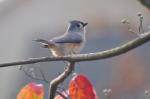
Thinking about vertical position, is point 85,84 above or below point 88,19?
above

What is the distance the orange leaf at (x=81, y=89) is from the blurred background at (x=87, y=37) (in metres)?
5.47

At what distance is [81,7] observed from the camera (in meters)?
11.0

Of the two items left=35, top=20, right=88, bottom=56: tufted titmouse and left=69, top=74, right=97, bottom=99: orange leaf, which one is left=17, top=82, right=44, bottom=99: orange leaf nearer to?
left=69, top=74, right=97, bottom=99: orange leaf

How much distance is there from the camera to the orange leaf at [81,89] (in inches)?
77.1

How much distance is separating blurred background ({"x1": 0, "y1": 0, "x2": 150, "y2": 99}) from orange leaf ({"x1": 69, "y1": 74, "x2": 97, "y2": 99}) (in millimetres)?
5475

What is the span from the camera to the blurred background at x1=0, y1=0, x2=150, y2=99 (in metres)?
8.66

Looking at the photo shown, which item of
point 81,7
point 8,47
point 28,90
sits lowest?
point 8,47

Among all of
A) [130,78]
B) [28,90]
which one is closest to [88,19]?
[130,78]

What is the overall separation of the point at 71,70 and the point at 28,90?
23 centimetres

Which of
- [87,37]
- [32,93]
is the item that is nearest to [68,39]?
[32,93]

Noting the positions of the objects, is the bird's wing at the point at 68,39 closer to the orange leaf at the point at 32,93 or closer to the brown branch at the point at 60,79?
the orange leaf at the point at 32,93

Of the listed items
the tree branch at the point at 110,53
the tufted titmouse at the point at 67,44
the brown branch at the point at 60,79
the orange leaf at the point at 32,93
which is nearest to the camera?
the tree branch at the point at 110,53

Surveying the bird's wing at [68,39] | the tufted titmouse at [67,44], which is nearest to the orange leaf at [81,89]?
the tufted titmouse at [67,44]

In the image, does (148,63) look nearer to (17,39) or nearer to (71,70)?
(17,39)
